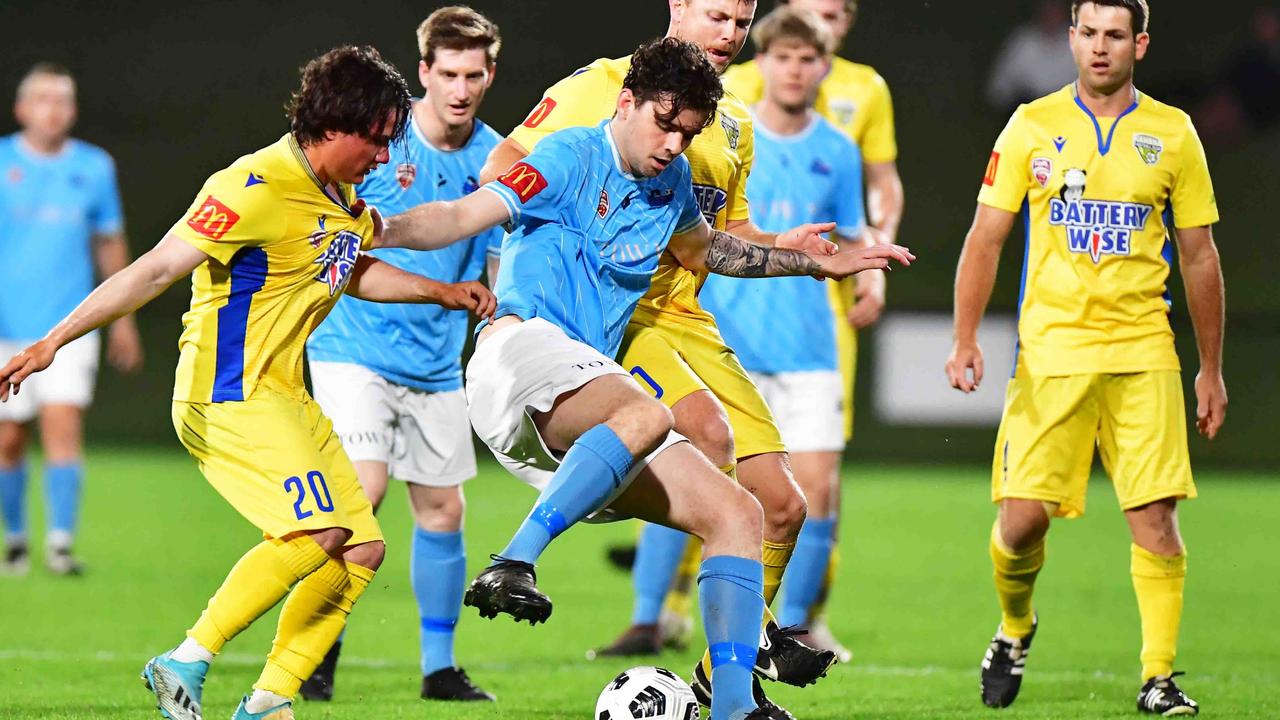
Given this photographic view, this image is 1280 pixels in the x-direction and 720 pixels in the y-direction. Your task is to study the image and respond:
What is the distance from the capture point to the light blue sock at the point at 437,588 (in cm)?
571

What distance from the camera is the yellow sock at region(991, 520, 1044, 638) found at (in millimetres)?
5480

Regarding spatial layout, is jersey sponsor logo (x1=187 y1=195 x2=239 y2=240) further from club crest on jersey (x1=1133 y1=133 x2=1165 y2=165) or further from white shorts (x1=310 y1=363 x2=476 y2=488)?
club crest on jersey (x1=1133 y1=133 x2=1165 y2=165)

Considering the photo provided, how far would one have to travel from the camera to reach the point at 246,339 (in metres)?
4.45

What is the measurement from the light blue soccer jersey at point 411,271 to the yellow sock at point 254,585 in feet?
4.95

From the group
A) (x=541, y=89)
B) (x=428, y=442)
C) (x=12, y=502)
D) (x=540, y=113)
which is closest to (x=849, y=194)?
(x=428, y=442)

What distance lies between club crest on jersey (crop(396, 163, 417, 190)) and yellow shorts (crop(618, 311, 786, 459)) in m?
1.29

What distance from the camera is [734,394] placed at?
4984 mm

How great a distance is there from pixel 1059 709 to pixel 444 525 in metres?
2.17

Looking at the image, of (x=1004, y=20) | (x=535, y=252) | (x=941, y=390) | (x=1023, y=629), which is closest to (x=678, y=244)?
(x=535, y=252)

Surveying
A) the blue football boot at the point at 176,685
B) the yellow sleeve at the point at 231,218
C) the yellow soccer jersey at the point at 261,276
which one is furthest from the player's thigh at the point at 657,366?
the blue football boot at the point at 176,685

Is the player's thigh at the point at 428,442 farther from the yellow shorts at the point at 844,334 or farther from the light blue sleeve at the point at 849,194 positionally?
the light blue sleeve at the point at 849,194

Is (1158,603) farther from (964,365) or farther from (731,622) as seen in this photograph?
(731,622)

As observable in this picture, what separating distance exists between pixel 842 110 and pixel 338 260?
3.88 metres

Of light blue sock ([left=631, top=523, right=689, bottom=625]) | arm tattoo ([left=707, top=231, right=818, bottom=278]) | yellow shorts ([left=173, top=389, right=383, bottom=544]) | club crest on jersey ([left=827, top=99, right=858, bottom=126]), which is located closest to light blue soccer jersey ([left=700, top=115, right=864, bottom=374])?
club crest on jersey ([left=827, top=99, right=858, bottom=126])
